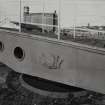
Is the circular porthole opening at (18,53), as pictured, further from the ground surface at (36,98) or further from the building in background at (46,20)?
the ground surface at (36,98)

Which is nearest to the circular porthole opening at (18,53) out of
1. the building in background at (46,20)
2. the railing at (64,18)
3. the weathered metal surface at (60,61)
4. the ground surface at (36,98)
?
the weathered metal surface at (60,61)

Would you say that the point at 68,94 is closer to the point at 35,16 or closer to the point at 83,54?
the point at 83,54

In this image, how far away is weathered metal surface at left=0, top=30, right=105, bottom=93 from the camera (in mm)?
4453

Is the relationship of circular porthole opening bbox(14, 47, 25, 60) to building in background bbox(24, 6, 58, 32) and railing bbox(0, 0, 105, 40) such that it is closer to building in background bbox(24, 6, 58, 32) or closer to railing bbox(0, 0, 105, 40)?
railing bbox(0, 0, 105, 40)

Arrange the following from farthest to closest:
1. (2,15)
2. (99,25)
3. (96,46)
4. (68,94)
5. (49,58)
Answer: (2,15)
(99,25)
(68,94)
(49,58)
(96,46)

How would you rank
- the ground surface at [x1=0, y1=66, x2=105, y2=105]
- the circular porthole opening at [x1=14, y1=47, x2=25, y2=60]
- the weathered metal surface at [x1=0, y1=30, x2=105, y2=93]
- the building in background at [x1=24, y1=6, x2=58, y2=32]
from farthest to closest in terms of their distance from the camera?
the building in background at [x1=24, y1=6, x2=58, y2=32] → the ground surface at [x1=0, y1=66, x2=105, y2=105] → the circular porthole opening at [x1=14, y1=47, x2=25, y2=60] → the weathered metal surface at [x1=0, y1=30, x2=105, y2=93]

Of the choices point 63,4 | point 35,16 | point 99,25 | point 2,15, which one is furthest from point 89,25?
point 2,15

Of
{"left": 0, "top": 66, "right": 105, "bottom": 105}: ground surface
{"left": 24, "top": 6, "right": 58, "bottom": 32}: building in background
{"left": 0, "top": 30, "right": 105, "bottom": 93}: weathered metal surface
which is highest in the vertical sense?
{"left": 24, "top": 6, "right": 58, "bottom": 32}: building in background

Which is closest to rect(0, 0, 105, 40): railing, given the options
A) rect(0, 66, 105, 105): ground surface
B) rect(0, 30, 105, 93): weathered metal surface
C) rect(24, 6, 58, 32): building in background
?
rect(24, 6, 58, 32): building in background

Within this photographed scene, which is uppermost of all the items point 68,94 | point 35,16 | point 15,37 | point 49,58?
point 35,16

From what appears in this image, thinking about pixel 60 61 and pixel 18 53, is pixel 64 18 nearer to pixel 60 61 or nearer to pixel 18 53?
pixel 18 53

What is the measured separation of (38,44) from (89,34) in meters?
1.27

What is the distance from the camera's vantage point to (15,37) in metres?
5.62

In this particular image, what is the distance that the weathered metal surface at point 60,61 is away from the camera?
14.6 feet
